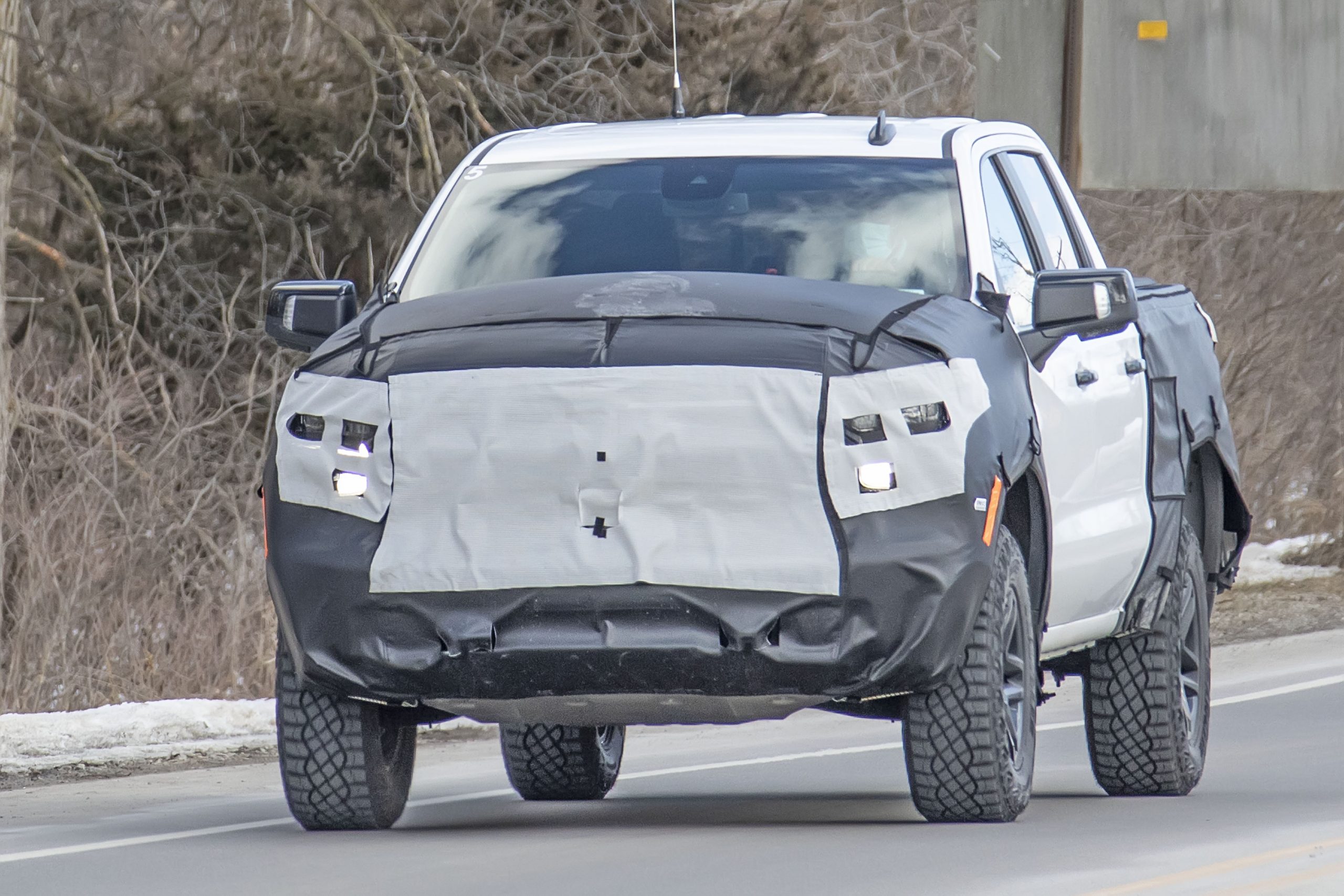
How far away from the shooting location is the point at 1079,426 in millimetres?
9172

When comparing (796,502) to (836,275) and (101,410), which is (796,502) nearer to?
(836,275)

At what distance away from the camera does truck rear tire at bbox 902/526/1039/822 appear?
805cm

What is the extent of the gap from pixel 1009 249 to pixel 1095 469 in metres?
0.73

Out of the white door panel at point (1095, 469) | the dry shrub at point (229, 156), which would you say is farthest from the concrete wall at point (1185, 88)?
the white door panel at point (1095, 469)

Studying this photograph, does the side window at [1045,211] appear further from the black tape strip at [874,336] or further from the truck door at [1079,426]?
the black tape strip at [874,336]

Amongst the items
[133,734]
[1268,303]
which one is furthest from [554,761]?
[1268,303]

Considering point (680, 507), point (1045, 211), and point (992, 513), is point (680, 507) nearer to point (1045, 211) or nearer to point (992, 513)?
point (992, 513)

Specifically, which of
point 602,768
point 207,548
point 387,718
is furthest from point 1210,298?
point 387,718

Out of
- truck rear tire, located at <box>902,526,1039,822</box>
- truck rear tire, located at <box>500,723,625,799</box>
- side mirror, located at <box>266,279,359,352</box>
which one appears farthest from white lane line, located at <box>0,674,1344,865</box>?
truck rear tire, located at <box>902,526,1039,822</box>

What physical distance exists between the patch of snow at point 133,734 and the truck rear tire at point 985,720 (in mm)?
4398

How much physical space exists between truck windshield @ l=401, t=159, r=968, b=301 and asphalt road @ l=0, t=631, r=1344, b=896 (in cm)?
164

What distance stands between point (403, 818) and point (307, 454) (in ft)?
6.51

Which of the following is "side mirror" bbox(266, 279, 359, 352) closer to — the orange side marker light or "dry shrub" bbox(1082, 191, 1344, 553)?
the orange side marker light

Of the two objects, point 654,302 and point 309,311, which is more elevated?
point 654,302
